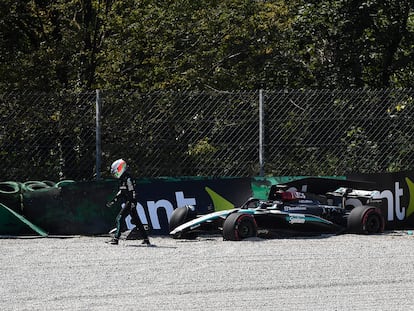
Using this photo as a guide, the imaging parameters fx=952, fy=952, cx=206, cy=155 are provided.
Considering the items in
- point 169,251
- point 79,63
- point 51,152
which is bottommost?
point 169,251

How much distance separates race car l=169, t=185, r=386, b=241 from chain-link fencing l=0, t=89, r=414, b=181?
2.08ft

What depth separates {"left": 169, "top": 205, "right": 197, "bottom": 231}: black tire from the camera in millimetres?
14180

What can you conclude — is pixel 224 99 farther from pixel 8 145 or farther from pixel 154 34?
pixel 154 34

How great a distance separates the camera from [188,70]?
2406cm

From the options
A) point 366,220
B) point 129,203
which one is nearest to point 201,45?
point 366,220

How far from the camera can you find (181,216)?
46.5ft

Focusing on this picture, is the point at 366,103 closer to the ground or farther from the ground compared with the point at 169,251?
farther from the ground

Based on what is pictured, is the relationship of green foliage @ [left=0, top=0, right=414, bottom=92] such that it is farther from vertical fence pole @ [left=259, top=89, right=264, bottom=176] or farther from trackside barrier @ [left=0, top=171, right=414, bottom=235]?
vertical fence pole @ [left=259, top=89, right=264, bottom=176]

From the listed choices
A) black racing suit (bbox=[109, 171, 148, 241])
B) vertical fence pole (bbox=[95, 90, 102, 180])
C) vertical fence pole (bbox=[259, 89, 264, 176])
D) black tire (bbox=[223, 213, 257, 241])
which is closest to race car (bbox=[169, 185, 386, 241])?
black tire (bbox=[223, 213, 257, 241])

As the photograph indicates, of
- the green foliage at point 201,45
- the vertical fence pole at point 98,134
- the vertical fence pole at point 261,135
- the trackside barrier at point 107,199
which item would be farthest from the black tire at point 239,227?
the green foliage at point 201,45

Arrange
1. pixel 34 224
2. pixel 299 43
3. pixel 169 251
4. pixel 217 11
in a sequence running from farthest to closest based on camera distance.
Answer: pixel 217 11
pixel 299 43
pixel 34 224
pixel 169 251

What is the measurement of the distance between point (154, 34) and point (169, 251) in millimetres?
12485

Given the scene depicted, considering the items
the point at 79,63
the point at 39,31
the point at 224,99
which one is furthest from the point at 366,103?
the point at 39,31

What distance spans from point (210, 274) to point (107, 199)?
4.47 meters
